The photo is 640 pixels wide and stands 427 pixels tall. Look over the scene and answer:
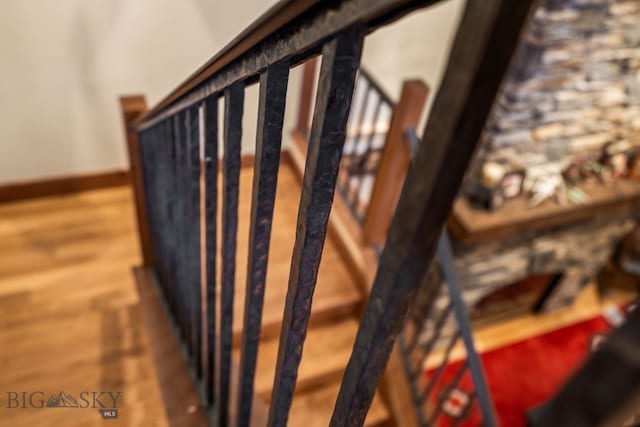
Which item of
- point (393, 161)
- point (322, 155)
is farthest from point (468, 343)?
point (322, 155)

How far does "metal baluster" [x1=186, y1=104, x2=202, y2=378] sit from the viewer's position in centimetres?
101

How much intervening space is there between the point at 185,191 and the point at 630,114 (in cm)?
324

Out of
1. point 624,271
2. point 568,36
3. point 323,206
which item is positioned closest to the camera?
point 323,206

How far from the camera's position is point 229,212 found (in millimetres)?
876

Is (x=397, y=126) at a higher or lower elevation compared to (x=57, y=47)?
lower

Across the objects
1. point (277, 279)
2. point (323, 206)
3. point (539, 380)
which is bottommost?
point (539, 380)

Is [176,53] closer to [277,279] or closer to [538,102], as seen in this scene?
[277,279]

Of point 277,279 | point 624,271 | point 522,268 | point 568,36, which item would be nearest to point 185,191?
point 277,279

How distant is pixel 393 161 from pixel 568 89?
4.94 feet

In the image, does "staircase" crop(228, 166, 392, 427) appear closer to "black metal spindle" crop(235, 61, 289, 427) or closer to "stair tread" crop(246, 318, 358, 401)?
"stair tread" crop(246, 318, 358, 401)

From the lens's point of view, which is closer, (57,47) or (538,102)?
(57,47)

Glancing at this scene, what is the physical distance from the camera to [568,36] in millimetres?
2598

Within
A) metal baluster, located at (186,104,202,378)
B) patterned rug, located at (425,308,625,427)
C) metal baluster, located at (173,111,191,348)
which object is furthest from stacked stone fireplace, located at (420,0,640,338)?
metal baluster, located at (186,104,202,378)

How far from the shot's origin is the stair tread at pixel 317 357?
2008 mm
